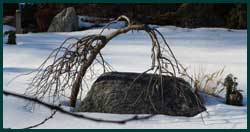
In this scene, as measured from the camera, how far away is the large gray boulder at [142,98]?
4.04 m

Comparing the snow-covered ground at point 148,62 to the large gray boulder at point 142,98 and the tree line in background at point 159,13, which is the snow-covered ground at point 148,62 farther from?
the tree line in background at point 159,13

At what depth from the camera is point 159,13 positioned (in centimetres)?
1496

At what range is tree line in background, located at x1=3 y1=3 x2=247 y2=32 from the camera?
1378cm

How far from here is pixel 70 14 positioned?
42.8 feet

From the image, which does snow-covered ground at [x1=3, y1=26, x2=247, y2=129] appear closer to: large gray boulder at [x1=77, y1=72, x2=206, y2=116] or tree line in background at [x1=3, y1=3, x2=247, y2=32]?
large gray boulder at [x1=77, y1=72, x2=206, y2=116]

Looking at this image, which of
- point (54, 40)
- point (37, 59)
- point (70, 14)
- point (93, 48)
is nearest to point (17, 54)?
point (37, 59)

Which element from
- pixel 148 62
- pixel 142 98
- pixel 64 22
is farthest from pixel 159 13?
pixel 142 98

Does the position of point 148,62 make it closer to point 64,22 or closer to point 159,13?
point 64,22

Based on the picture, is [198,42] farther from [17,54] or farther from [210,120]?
[210,120]

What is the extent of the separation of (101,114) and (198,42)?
5.75 meters

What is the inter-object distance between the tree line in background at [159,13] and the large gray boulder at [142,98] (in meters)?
9.39

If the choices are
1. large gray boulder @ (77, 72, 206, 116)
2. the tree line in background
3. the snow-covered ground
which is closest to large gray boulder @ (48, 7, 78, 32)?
the tree line in background

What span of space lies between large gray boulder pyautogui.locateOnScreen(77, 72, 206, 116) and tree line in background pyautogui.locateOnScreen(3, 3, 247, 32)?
939 centimetres

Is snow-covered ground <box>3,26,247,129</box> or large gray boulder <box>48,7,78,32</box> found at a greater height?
large gray boulder <box>48,7,78,32</box>
